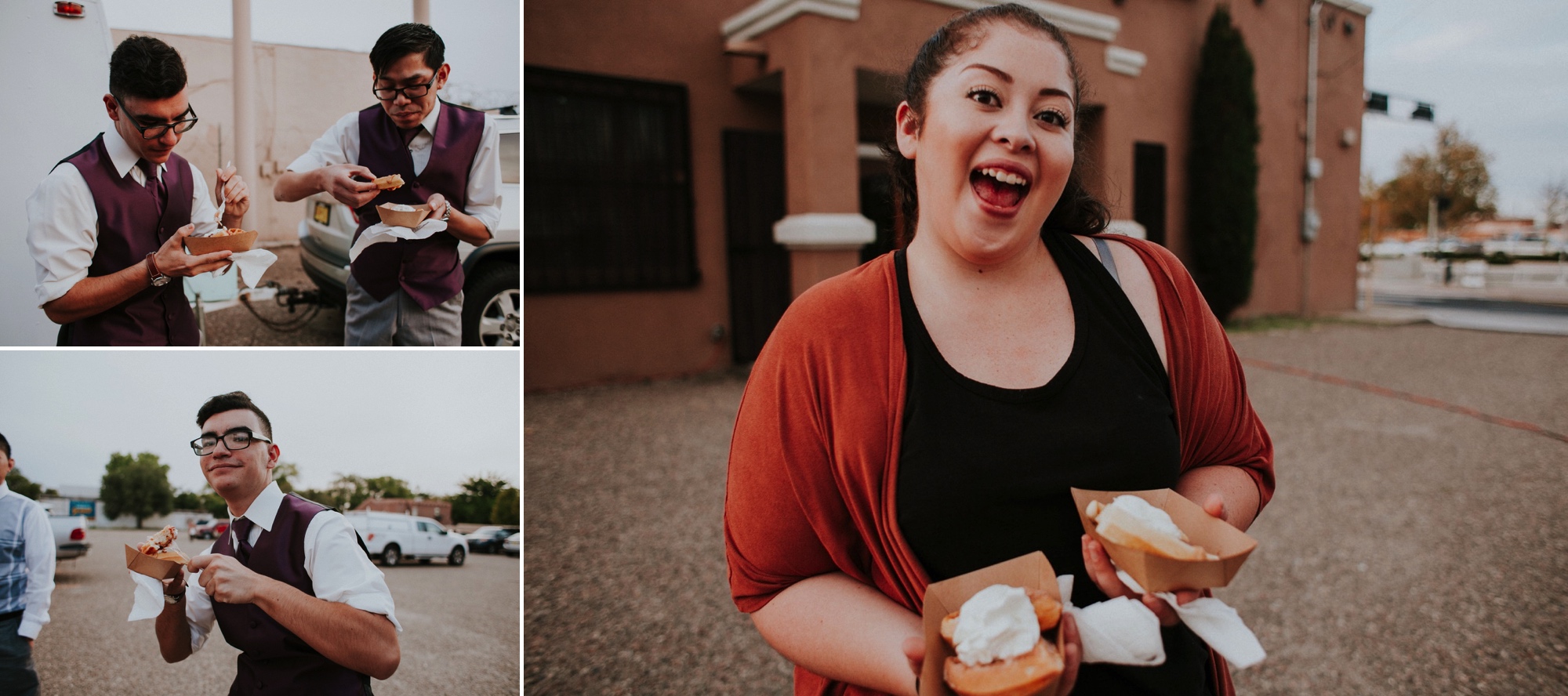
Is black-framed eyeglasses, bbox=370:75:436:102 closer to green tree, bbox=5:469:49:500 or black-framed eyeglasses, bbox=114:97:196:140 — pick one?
black-framed eyeglasses, bbox=114:97:196:140

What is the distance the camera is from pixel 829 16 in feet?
23.7

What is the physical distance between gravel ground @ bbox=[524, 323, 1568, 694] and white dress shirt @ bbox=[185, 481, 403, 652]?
137cm

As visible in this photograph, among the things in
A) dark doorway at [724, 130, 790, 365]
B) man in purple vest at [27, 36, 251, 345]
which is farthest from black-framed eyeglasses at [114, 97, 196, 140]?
dark doorway at [724, 130, 790, 365]

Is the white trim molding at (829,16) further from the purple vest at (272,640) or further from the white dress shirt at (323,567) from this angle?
the purple vest at (272,640)

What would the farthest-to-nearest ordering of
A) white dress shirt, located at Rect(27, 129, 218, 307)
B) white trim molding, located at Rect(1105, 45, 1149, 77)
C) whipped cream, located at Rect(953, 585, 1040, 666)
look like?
white trim molding, located at Rect(1105, 45, 1149, 77)
white dress shirt, located at Rect(27, 129, 218, 307)
whipped cream, located at Rect(953, 585, 1040, 666)

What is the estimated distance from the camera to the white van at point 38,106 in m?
1.76

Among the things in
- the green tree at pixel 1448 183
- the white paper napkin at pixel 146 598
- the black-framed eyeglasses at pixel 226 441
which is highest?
the green tree at pixel 1448 183

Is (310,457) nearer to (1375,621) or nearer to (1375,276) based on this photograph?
(1375,621)

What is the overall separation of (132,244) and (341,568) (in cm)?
79

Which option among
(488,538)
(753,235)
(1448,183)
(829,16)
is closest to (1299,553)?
(488,538)

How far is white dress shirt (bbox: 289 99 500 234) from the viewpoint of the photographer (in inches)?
78.0

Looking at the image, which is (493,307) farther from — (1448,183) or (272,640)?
(1448,183)

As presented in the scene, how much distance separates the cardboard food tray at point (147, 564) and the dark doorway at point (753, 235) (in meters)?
7.01

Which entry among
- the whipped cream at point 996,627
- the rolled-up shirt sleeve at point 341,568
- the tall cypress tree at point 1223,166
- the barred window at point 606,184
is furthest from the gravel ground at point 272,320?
the tall cypress tree at point 1223,166
